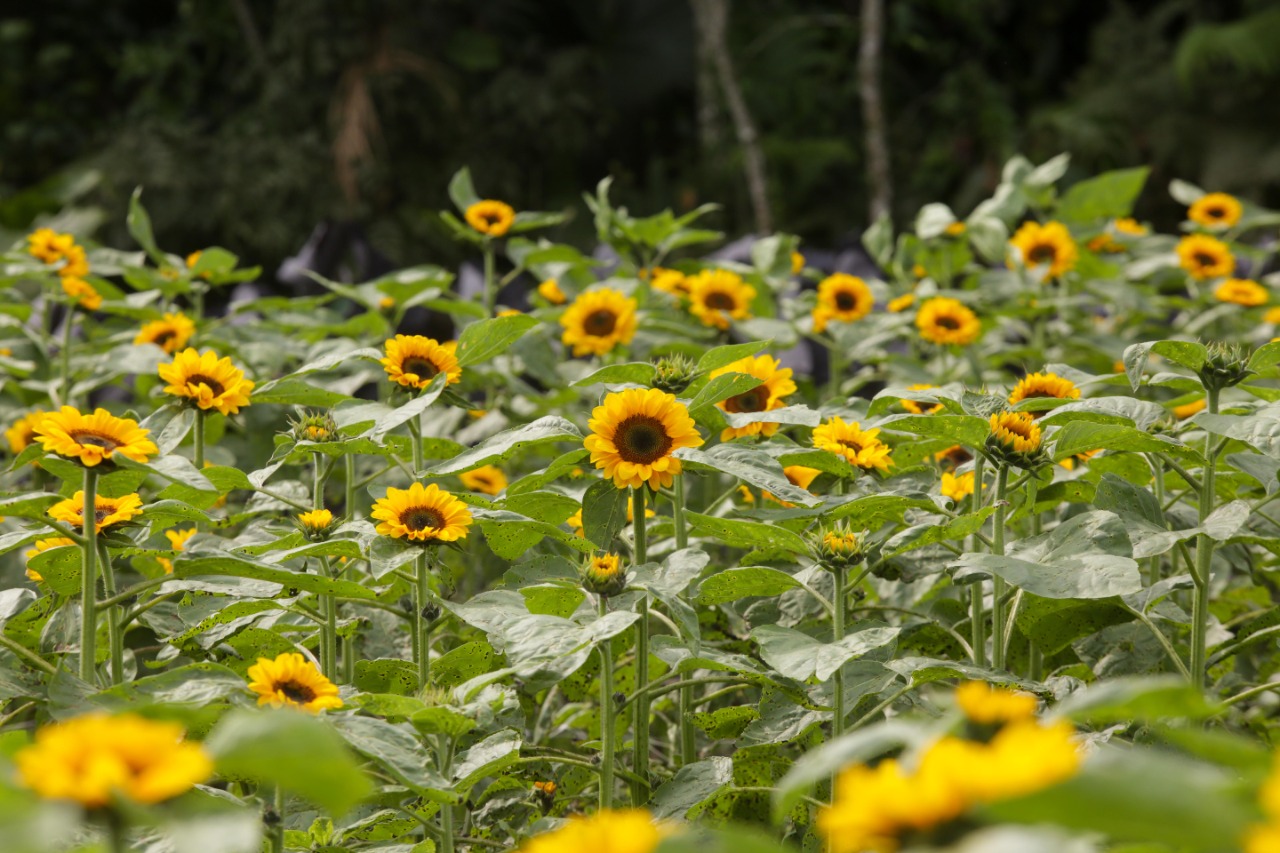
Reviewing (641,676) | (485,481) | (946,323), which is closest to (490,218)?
(485,481)

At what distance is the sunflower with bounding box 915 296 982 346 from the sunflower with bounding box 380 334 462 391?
0.77m

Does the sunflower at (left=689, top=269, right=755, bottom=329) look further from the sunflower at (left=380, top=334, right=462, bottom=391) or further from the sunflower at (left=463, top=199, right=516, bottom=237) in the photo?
the sunflower at (left=380, top=334, right=462, bottom=391)

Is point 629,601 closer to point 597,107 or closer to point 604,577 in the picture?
point 604,577

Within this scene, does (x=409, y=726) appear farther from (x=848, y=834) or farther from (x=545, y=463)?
(x=545, y=463)

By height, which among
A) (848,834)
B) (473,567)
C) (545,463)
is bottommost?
(473,567)

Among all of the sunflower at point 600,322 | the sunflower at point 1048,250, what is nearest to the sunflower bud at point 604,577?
the sunflower at point 600,322

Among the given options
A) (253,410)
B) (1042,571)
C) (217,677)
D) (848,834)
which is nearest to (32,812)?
(848,834)

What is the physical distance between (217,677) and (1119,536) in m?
0.61

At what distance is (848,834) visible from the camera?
0.38 m

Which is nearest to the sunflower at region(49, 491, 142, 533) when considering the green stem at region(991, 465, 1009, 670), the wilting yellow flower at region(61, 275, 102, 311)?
the green stem at region(991, 465, 1009, 670)

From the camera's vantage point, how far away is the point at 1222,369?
0.97 metres

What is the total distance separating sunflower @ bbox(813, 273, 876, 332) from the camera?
1807 millimetres

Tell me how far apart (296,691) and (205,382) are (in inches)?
16.4

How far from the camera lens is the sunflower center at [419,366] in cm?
107
